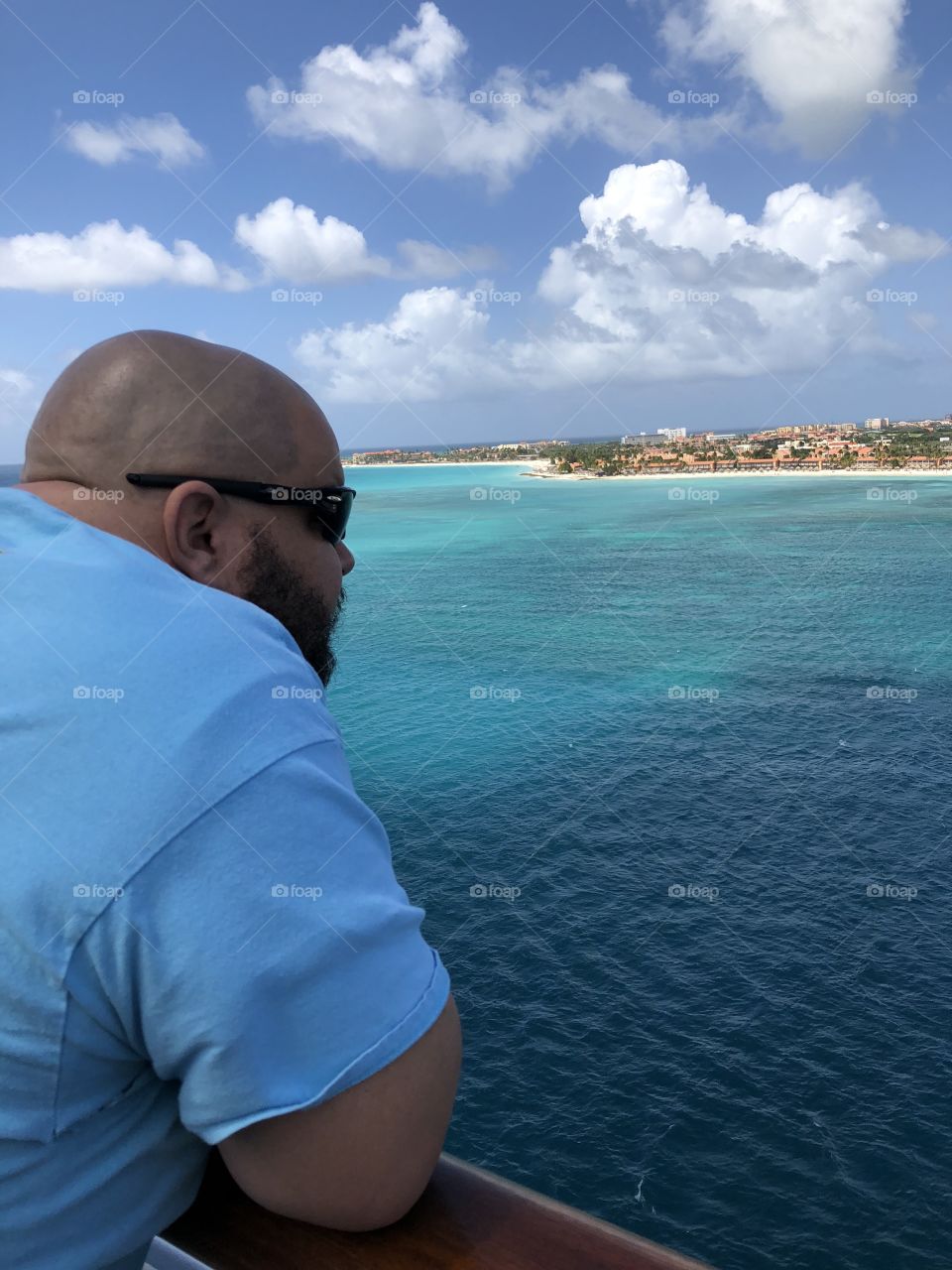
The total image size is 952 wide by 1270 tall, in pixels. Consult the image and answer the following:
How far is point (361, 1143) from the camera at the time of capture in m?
0.70

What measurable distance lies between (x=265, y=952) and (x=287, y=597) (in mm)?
410

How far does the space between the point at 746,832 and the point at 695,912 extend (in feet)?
12.9

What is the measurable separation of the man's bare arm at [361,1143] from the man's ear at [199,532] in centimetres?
44

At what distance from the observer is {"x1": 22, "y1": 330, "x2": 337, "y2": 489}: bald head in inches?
34.7

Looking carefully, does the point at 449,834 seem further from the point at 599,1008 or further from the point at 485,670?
the point at 485,670

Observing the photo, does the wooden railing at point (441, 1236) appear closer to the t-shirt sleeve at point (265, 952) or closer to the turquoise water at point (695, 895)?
the t-shirt sleeve at point (265, 952)

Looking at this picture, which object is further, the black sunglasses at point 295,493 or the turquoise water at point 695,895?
the turquoise water at point 695,895

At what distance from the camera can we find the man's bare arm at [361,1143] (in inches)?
27.0
